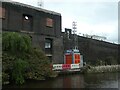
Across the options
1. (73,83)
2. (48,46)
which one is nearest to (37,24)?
(48,46)

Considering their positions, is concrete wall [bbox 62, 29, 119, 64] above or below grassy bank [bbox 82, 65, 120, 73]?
above

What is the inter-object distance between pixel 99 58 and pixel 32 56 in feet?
→ 91.5

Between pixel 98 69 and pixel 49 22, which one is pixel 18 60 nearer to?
pixel 49 22

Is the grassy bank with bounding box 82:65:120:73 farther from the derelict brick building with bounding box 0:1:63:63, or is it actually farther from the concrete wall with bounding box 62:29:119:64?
the concrete wall with bounding box 62:29:119:64

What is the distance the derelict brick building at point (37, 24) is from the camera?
106 feet

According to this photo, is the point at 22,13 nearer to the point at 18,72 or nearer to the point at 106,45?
the point at 18,72

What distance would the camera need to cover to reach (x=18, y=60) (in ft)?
73.0

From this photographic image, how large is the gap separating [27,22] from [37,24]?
163cm

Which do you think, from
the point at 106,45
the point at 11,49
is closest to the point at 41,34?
the point at 11,49

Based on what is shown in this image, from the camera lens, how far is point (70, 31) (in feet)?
163

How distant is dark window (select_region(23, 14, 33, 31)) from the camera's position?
34.8 metres

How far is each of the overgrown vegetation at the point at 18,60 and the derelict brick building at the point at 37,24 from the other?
28.0 feet

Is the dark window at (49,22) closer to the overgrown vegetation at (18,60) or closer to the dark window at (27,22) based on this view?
the dark window at (27,22)

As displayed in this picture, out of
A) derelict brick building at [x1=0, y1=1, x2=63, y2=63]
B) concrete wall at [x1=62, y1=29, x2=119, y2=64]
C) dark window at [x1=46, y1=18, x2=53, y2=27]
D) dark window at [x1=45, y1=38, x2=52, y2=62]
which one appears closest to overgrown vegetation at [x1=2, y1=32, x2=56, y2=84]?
derelict brick building at [x1=0, y1=1, x2=63, y2=63]
